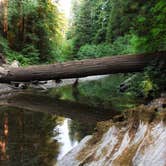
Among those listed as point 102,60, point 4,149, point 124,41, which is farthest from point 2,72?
point 124,41

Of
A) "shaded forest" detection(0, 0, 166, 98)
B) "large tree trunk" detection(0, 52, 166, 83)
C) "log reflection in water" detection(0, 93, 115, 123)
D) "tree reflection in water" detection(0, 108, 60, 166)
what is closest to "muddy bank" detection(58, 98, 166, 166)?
"tree reflection in water" detection(0, 108, 60, 166)

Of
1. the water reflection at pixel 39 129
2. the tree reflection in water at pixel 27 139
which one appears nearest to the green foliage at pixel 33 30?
the water reflection at pixel 39 129

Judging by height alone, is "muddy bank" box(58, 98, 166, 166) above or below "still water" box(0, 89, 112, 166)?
above

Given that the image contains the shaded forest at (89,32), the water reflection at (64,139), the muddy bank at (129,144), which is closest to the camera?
the muddy bank at (129,144)

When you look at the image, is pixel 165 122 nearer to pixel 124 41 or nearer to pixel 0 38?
pixel 0 38

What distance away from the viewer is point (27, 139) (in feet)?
21.2

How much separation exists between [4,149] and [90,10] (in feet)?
129

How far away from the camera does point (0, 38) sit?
66.1ft

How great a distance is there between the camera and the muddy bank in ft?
12.3

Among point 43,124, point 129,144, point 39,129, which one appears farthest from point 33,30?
point 129,144

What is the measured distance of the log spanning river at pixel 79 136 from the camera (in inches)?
157

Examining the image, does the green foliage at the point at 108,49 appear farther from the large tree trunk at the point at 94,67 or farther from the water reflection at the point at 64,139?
the water reflection at the point at 64,139

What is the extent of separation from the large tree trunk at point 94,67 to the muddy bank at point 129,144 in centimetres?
581

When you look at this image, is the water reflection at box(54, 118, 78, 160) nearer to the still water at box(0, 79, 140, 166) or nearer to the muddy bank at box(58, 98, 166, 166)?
the still water at box(0, 79, 140, 166)
